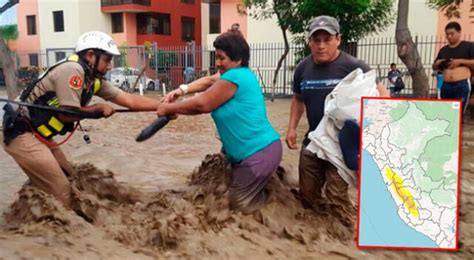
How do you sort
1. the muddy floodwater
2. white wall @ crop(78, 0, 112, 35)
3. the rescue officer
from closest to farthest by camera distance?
the muddy floodwater < the rescue officer < white wall @ crop(78, 0, 112, 35)

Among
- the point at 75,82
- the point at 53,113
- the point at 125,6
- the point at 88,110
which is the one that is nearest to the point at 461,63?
the point at 88,110

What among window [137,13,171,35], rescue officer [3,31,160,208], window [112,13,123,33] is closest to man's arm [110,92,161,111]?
rescue officer [3,31,160,208]

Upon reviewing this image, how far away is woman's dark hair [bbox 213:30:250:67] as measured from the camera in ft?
12.7

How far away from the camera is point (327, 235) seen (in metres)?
3.87

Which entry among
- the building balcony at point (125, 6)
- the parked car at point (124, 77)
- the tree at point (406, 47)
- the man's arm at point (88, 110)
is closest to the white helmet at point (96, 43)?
the man's arm at point (88, 110)

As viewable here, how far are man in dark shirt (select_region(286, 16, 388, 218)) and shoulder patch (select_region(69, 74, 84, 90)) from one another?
6.11ft

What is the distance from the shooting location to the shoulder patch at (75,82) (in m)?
3.81

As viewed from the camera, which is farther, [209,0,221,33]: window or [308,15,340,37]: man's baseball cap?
[209,0,221,33]: window

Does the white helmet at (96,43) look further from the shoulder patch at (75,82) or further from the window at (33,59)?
the window at (33,59)

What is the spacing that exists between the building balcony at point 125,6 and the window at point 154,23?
91 cm

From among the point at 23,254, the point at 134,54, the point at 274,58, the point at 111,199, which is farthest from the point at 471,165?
the point at 134,54

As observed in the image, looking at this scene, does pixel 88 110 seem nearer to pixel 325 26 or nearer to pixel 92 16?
pixel 325 26

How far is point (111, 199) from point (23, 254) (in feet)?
5.55

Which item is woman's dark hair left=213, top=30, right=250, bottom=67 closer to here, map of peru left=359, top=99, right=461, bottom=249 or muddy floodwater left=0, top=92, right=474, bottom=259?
muddy floodwater left=0, top=92, right=474, bottom=259
